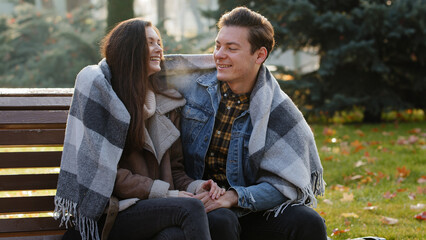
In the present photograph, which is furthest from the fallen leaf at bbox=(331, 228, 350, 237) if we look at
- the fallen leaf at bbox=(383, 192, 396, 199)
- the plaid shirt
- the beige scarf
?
the beige scarf

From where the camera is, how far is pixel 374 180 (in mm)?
5320

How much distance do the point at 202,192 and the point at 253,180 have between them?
1.14 feet

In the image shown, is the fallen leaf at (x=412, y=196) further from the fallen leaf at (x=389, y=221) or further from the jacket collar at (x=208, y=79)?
the jacket collar at (x=208, y=79)

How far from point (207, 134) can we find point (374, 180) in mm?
2681

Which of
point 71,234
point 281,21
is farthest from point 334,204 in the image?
point 281,21

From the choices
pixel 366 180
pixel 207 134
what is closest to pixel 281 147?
pixel 207 134

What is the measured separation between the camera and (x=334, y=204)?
15.3 ft

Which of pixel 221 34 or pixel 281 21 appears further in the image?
pixel 281 21

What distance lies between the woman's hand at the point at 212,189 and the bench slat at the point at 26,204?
80 cm

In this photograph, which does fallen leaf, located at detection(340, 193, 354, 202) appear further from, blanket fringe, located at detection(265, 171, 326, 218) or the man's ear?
the man's ear

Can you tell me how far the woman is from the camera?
2703mm

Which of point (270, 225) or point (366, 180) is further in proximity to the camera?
point (366, 180)

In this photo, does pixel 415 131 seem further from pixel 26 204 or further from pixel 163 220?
pixel 26 204

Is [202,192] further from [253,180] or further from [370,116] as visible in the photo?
[370,116]
